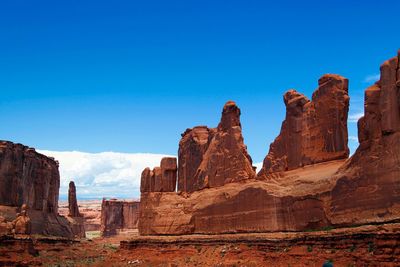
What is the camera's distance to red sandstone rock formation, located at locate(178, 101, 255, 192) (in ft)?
121

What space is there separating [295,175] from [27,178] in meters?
52.4

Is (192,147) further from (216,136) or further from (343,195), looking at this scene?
(343,195)

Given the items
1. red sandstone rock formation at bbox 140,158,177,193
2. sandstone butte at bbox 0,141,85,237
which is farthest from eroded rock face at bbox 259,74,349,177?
sandstone butte at bbox 0,141,85,237

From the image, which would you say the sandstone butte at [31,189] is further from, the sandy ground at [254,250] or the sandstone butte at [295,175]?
the sandstone butte at [295,175]

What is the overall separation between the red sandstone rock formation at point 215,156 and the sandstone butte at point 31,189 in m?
19.2

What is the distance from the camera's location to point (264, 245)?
99.6 ft

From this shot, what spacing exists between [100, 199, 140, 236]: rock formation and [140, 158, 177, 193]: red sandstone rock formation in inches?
2849

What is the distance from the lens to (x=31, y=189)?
249 feet

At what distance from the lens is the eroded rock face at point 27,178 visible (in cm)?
6838

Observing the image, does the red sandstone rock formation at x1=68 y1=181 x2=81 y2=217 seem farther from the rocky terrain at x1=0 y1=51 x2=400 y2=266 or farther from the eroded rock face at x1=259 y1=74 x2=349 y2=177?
the eroded rock face at x1=259 y1=74 x2=349 y2=177

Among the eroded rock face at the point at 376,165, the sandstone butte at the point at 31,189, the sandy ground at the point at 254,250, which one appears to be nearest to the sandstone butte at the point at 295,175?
the eroded rock face at the point at 376,165

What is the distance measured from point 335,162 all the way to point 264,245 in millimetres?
5902

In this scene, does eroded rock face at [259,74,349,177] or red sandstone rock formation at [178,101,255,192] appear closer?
eroded rock face at [259,74,349,177]

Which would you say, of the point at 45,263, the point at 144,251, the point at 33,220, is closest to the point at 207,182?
the point at 144,251
